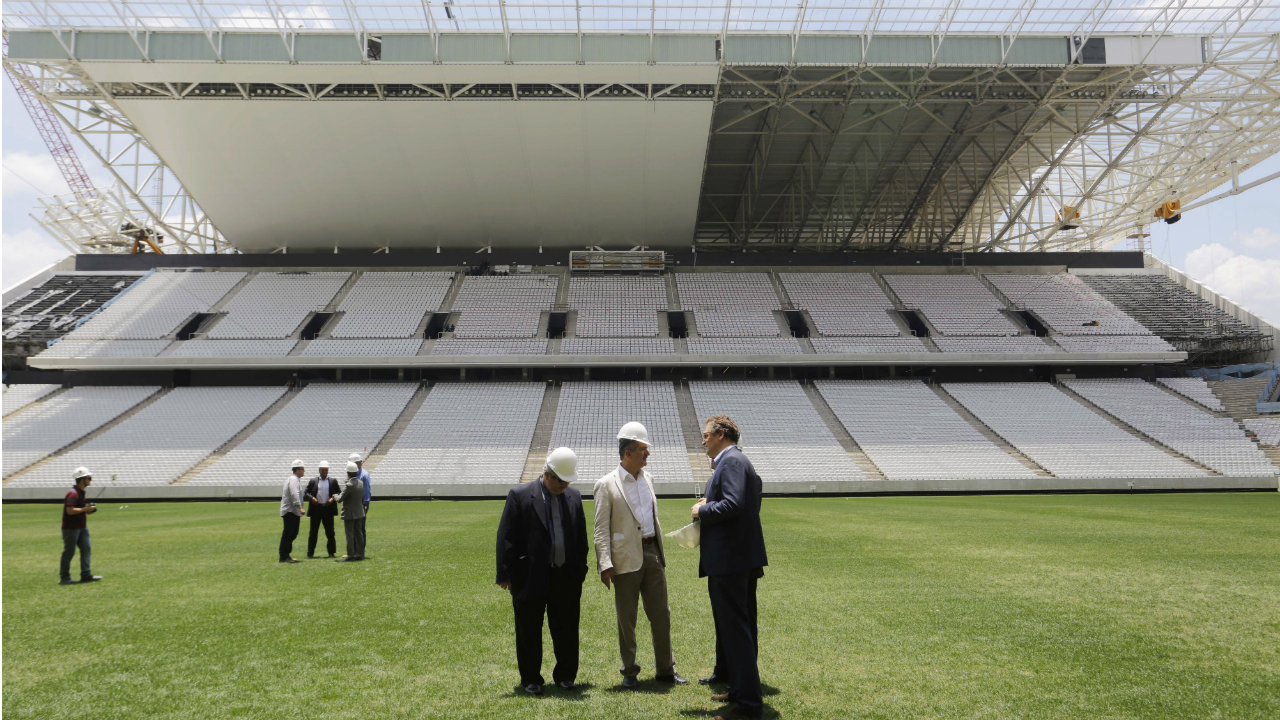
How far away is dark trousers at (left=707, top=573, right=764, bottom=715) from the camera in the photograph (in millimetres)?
4672

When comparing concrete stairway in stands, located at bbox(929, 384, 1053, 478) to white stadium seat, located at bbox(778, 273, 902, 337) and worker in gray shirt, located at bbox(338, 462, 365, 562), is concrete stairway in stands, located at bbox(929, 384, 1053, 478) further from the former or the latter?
worker in gray shirt, located at bbox(338, 462, 365, 562)

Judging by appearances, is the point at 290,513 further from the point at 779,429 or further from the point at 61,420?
the point at 61,420

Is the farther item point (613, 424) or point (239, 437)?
point (613, 424)

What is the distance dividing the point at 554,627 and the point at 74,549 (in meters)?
8.04

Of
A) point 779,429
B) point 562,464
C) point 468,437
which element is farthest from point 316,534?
point 779,429

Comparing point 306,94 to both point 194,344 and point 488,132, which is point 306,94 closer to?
point 488,132

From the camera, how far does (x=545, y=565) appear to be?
17.7ft

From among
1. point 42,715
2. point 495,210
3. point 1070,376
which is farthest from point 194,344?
point 1070,376

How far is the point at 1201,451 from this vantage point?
95.5ft

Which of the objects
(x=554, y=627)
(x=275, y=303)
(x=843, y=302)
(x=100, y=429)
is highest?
(x=275, y=303)

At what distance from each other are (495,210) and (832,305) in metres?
18.9

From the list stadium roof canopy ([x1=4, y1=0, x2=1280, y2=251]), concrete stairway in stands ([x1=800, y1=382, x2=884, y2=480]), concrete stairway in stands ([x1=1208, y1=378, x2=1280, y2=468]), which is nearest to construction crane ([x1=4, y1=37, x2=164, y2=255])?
stadium roof canopy ([x1=4, y1=0, x2=1280, y2=251])

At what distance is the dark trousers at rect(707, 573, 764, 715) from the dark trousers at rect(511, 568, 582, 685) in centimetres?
105

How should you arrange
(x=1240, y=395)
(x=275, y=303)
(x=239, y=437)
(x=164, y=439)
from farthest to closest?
(x=275, y=303), (x=1240, y=395), (x=239, y=437), (x=164, y=439)
